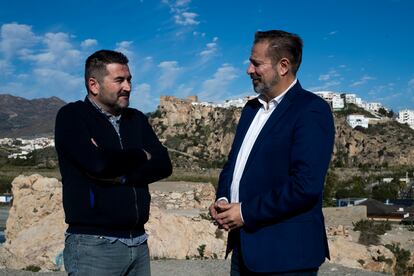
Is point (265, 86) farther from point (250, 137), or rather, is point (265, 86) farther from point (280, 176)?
point (280, 176)

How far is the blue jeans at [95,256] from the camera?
2852mm

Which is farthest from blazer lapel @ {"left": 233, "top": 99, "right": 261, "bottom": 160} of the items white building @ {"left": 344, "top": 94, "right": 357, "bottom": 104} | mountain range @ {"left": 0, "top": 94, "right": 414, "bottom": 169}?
white building @ {"left": 344, "top": 94, "right": 357, "bottom": 104}

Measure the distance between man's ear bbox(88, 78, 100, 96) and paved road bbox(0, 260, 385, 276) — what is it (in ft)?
19.2

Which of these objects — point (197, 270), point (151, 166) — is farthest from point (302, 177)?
point (197, 270)

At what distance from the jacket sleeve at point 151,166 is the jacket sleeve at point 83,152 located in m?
0.07

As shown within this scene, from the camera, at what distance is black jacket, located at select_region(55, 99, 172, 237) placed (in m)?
2.83

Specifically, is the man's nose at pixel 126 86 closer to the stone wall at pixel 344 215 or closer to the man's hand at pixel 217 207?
the man's hand at pixel 217 207

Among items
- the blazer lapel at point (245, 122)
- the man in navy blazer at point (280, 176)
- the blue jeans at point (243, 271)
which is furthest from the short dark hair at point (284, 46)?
the blue jeans at point (243, 271)

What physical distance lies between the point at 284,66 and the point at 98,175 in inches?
46.7

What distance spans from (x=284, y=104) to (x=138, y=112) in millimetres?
1013

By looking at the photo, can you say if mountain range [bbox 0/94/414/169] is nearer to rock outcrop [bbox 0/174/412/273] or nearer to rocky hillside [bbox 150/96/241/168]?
rocky hillside [bbox 150/96/241/168]

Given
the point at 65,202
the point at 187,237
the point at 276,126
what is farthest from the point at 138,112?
the point at 187,237

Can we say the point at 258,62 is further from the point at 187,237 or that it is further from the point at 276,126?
the point at 187,237

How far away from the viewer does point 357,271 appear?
334 inches
